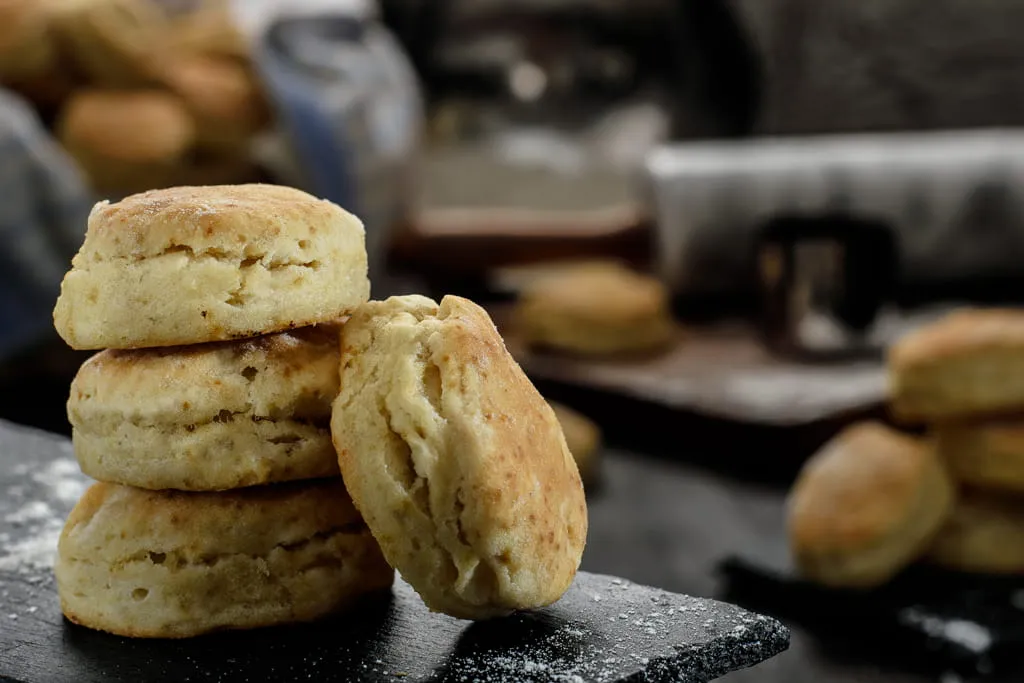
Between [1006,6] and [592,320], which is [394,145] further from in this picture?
[1006,6]

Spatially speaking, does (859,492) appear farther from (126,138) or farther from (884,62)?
(884,62)

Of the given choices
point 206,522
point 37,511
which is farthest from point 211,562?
point 37,511

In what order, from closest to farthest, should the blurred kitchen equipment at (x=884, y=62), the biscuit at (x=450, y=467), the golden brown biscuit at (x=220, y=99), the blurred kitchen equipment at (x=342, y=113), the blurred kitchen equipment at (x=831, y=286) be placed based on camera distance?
the biscuit at (x=450, y=467)
the blurred kitchen equipment at (x=831, y=286)
the golden brown biscuit at (x=220, y=99)
the blurred kitchen equipment at (x=342, y=113)
the blurred kitchen equipment at (x=884, y=62)

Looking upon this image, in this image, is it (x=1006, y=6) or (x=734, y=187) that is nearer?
(x=734, y=187)

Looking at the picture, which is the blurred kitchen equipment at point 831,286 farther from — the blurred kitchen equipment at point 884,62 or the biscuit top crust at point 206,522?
the biscuit top crust at point 206,522

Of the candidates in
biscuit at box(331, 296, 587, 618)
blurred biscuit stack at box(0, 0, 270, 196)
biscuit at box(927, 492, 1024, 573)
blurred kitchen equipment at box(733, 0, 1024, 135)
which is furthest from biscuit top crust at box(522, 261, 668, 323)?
biscuit at box(331, 296, 587, 618)

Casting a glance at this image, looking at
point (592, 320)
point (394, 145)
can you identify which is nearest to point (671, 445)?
point (592, 320)

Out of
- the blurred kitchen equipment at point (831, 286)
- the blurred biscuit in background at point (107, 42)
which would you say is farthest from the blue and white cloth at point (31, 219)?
the blurred kitchen equipment at point (831, 286)
